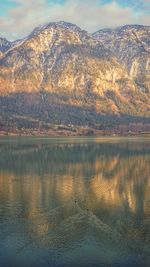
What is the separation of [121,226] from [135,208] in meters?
16.3

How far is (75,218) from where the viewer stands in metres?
75.6

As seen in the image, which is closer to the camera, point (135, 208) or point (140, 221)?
point (140, 221)

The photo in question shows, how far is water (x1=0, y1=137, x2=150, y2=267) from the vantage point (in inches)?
2164

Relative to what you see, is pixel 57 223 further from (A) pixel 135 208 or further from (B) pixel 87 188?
(B) pixel 87 188

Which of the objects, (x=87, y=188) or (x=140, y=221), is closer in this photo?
(x=140, y=221)

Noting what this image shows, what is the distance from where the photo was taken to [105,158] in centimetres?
19362

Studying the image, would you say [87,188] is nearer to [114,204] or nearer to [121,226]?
[114,204]

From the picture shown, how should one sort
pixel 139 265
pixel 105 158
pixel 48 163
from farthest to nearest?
pixel 105 158, pixel 48 163, pixel 139 265

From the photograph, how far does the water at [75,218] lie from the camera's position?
55.0 m

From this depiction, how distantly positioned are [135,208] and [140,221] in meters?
12.3

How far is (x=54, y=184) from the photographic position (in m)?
116

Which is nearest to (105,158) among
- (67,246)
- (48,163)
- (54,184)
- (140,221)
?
(48,163)

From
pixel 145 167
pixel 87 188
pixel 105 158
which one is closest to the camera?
pixel 87 188

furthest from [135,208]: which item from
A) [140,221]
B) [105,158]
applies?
[105,158]
